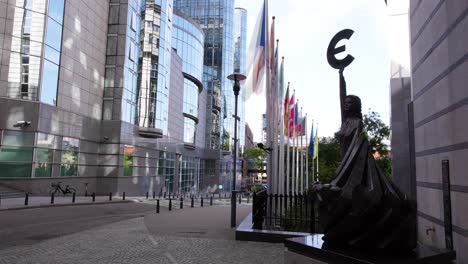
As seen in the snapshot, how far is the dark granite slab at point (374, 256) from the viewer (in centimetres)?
499

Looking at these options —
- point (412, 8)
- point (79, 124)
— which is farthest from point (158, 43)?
point (412, 8)

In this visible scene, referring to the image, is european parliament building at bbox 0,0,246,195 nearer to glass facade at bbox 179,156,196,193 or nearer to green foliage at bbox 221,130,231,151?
glass facade at bbox 179,156,196,193

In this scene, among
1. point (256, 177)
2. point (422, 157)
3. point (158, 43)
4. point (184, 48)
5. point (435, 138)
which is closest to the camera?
point (435, 138)

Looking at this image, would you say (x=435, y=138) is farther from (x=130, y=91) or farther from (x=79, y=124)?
(x=130, y=91)

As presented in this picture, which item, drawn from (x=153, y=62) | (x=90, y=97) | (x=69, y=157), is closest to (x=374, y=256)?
(x=69, y=157)

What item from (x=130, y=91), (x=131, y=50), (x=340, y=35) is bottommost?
(x=340, y=35)

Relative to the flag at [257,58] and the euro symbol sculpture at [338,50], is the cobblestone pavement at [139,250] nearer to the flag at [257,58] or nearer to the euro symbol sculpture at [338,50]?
the euro symbol sculpture at [338,50]

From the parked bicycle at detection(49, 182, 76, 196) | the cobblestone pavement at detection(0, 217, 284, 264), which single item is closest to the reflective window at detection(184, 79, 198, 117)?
the parked bicycle at detection(49, 182, 76, 196)

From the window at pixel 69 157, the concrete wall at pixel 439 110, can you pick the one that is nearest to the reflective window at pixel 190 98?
the window at pixel 69 157

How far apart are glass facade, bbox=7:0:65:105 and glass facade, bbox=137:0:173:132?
12001 mm

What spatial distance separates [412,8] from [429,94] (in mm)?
3072

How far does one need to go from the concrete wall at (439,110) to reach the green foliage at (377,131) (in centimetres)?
2883

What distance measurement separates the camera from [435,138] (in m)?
8.17

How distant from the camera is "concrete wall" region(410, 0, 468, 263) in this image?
6.68m
